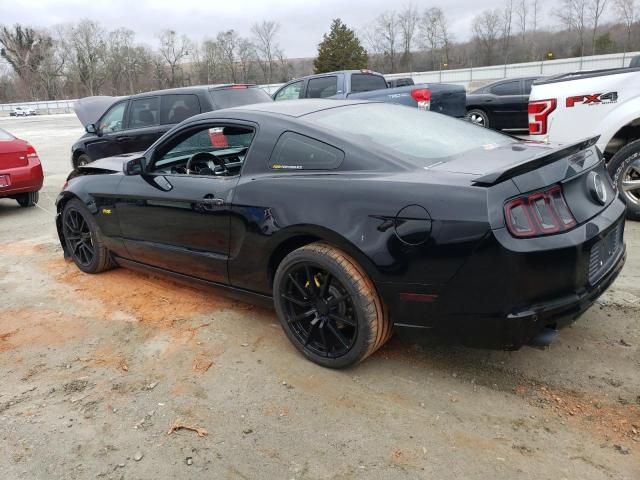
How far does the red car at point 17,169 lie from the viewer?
24.7 feet

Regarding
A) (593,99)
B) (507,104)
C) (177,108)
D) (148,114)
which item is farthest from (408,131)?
(507,104)

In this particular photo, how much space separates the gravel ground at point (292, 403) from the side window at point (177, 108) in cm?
445

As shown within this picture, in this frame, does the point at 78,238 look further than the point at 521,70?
No

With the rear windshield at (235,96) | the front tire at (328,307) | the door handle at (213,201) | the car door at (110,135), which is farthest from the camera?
the car door at (110,135)

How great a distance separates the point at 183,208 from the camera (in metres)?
3.62

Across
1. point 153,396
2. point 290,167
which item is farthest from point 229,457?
point 290,167

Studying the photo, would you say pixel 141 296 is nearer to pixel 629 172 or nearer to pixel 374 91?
pixel 629 172

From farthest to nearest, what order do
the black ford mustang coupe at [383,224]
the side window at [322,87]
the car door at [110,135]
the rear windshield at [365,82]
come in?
the rear windshield at [365,82] → the side window at [322,87] → the car door at [110,135] → the black ford mustang coupe at [383,224]

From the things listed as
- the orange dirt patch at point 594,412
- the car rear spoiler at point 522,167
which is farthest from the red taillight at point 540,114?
the orange dirt patch at point 594,412

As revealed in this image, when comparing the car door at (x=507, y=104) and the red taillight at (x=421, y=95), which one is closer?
the red taillight at (x=421, y=95)

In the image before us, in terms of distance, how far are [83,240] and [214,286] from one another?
1.90 meters

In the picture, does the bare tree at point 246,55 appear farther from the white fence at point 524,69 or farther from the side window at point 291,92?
the side window at point 291,92

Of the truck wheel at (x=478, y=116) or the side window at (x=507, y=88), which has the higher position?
the side window at (x=507, y=88)

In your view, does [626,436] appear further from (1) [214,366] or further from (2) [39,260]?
(2) [39,260]
